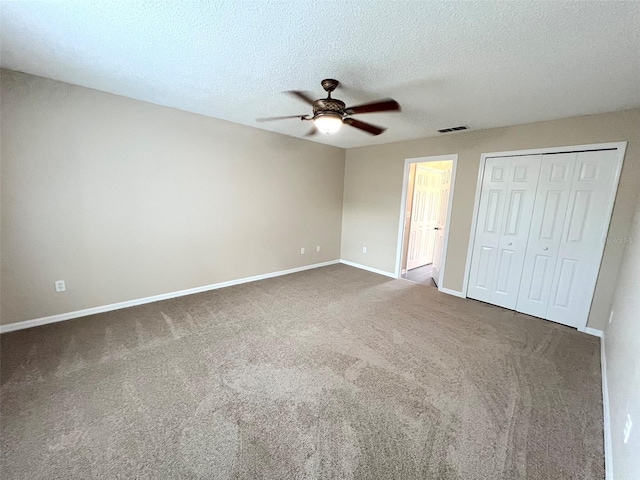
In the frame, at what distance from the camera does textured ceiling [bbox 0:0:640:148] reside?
1.49 m

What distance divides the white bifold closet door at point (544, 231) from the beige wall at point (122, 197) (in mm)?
3217

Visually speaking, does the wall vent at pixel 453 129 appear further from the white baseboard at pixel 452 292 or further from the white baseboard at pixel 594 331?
the white baseboard at pixel 594 331

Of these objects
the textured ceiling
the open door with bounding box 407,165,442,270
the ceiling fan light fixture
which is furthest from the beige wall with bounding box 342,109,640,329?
the ceiling fan light fixture

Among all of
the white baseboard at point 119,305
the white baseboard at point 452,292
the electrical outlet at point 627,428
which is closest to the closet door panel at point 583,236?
the white baseboard at point 452,292

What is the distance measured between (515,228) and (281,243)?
3530 mm

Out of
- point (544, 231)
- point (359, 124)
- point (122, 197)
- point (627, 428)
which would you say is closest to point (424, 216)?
point (544, 231)

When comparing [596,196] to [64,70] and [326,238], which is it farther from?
[64,70]

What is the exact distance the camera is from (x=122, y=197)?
119 inches

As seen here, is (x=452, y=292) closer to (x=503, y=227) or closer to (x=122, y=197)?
(x=503, y=227)

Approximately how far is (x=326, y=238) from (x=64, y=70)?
167 inches

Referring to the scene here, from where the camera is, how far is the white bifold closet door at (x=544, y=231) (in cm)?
292

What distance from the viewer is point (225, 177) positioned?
3.82 m

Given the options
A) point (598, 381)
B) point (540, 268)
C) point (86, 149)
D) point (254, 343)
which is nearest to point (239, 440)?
point (254, 343)

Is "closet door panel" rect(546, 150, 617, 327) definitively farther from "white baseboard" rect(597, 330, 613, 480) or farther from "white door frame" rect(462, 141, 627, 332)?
"white baseboard" rect(597, 330, 613, 480)
